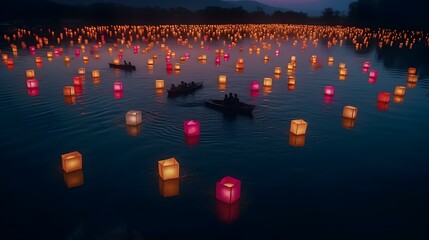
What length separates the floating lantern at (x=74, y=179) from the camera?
10031mm

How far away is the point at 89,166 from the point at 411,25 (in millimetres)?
110253

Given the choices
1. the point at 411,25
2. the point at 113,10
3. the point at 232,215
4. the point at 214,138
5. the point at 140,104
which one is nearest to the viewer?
the point at 232,215

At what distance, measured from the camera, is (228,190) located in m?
8.87

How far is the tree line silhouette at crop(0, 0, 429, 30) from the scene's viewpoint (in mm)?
108944

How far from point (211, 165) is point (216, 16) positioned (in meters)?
145

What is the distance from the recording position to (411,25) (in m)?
97.7

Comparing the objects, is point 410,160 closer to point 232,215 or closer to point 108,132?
point 232,215

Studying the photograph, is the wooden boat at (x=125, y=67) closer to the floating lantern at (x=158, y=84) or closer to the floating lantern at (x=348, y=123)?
the floating lantern at (x=158, y=84)

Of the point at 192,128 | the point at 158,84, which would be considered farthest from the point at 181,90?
the point at 192,128

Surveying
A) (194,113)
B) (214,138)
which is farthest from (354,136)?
(194,113)

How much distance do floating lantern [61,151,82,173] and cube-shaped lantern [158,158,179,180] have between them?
109 inches

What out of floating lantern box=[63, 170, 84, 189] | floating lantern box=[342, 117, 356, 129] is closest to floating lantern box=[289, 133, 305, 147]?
floating lantern box=[342, 117, 356, 129]

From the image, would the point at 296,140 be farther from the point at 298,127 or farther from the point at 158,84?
the point at 158,84

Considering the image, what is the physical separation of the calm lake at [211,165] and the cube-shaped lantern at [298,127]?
0.31 meters
